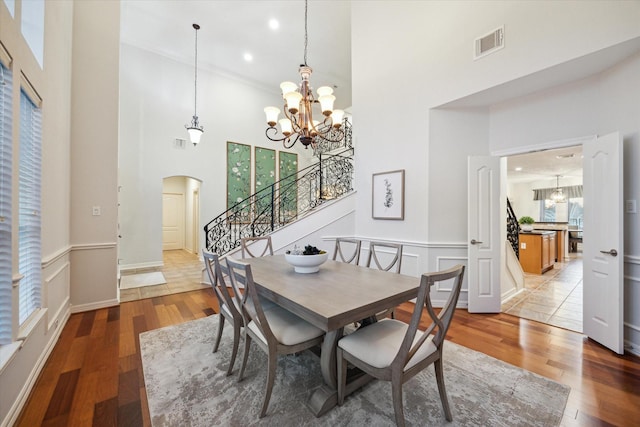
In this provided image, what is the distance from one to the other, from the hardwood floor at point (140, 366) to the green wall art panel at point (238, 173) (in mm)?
4086

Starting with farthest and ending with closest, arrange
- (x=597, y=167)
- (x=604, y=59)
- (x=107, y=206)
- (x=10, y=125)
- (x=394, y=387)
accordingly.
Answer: (x=107, y=206)
(x=597, y=167)
(x=604, y=59)
(x=10, y=125)
(x=394, y=387)

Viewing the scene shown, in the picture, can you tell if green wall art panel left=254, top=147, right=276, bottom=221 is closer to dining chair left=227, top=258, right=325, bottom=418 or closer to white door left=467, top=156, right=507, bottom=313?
white door left=467, top=156, right=507, bottom=313

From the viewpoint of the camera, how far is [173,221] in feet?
30.0

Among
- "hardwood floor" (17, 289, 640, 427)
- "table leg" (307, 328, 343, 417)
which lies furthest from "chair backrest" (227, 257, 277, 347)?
"hardwood floor" (17, 289, 640, 427)

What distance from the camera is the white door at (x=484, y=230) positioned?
11.1ft

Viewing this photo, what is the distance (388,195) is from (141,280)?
4834 mm

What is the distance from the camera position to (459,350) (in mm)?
2449

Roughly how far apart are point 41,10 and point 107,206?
213 centimetres

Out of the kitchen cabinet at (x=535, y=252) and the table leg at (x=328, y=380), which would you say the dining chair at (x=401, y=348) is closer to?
the table leg at (x=328, y=380)

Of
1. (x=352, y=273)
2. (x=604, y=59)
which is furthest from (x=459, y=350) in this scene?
(x=604, y=59)

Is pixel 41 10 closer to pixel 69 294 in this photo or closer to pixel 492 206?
pixel 69 294

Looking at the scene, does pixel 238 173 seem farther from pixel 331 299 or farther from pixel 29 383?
pixel 331 299

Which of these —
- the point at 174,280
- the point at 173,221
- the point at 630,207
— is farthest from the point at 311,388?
the point at 173,221

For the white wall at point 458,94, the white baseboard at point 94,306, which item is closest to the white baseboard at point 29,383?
the white baseboard at point 94,306
